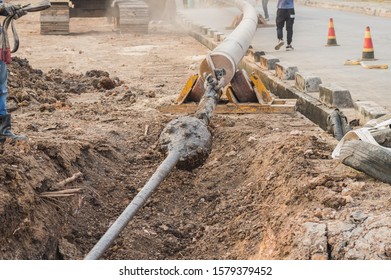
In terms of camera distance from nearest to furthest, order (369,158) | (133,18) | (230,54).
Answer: (369,158) → (230,54) → (133,18)

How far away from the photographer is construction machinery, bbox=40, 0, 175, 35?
824 inches

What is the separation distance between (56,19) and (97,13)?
5.77 feet

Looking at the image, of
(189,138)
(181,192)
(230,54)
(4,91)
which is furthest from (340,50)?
(4,91)

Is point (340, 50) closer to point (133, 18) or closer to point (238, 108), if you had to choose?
point (238, 108)

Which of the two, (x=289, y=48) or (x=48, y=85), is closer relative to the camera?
(x=48, y=85)

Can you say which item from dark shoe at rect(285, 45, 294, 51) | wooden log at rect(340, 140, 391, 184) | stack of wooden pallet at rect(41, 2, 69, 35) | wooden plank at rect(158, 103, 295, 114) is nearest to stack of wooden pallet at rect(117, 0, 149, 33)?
stack of wooden pallet at rect(41, 2, 69, 35)

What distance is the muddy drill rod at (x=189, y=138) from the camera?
4.95 meters

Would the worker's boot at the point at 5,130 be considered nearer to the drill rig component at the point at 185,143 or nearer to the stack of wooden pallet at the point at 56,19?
the drill rig component at the point at 185,143

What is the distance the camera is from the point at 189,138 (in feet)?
22.3

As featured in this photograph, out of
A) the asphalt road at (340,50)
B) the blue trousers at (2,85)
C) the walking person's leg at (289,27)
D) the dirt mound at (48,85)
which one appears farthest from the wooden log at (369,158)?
the walking person's leg at (289,27)

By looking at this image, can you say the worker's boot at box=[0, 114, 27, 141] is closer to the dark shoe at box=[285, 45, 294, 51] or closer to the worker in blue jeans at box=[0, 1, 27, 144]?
the worker in blue jeans at box=[0, 1, 27, 144]

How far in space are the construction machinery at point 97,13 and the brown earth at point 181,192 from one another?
37.7 ft

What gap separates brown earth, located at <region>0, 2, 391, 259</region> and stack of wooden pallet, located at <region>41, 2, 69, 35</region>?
37.5ft
